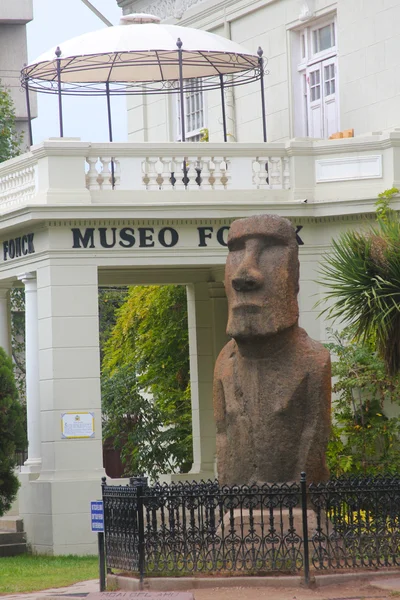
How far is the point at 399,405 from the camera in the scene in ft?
69.4

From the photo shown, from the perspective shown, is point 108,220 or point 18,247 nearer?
point 108,220

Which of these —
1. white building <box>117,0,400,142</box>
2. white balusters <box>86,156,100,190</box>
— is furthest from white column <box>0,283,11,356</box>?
white building <box>117,0,400,142</box>

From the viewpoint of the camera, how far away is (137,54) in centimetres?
2438

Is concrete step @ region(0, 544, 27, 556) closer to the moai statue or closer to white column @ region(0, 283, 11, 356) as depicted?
white column @ region(0, 283, 11, 356)

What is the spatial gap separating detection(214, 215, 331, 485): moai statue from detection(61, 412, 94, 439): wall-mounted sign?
6.01 meters

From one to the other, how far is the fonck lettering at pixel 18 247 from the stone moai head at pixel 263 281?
7.13m

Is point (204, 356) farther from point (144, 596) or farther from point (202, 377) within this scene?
point (144, 596)

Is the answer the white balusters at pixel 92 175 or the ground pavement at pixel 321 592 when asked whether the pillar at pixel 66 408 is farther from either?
the ground pavement at pixel 321 592

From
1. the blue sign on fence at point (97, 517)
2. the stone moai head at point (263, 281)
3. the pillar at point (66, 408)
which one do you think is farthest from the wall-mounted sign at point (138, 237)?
the blue sign on fence at point (97, 517)

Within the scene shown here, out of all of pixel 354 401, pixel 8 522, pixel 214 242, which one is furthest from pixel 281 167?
pixel 8 522

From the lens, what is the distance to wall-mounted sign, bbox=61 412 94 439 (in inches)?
818

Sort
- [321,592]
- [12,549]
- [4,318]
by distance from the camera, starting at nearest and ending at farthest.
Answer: [321,592] < [12,549] < [4,318]

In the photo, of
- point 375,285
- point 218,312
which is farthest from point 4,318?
point 375,285

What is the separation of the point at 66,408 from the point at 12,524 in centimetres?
256
